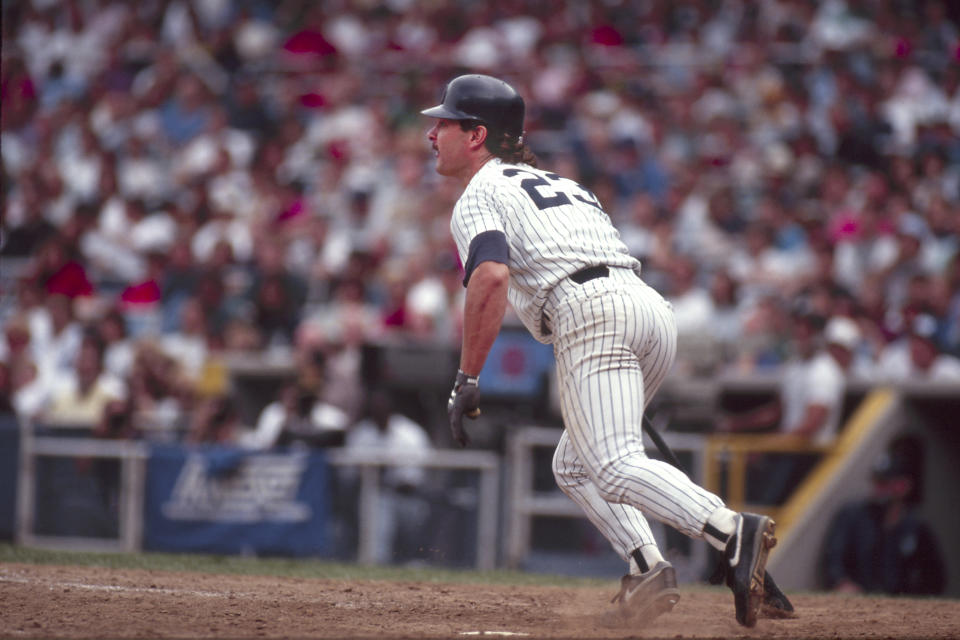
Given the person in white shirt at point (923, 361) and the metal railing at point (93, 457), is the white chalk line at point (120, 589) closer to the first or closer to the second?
the metal railing at point (93, 457)

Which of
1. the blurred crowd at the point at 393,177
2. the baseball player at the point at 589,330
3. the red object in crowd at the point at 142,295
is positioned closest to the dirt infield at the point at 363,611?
the baseball player at the point at 589,330

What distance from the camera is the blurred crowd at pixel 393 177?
10250 millimetres

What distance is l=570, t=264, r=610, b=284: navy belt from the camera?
4641 mm

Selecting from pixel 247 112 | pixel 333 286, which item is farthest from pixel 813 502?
pixel 247 112

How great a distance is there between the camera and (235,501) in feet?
28.9

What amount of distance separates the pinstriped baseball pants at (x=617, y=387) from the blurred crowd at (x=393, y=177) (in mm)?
4253

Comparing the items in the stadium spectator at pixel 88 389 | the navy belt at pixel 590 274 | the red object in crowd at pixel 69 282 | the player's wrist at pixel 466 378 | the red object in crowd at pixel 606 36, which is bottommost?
the player's wrist at pixel 466 378

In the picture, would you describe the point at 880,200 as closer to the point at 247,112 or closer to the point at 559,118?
the point at 559,118

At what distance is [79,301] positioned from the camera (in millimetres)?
12211

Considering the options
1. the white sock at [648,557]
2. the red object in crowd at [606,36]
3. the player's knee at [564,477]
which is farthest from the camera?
the red object in crowd at [606,36]

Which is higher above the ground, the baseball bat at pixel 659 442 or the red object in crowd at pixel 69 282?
the red object in crowd at pixel 69 282

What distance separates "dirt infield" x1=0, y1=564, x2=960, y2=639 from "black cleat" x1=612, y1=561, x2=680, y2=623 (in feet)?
0.21

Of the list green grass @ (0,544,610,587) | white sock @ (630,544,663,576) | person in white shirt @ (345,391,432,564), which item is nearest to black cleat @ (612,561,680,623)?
white sock @ (630,544,663,576)

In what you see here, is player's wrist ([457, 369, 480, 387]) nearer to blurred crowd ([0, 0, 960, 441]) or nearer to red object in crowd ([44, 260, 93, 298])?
blurred crowd ([0, 0, 960, 441])
